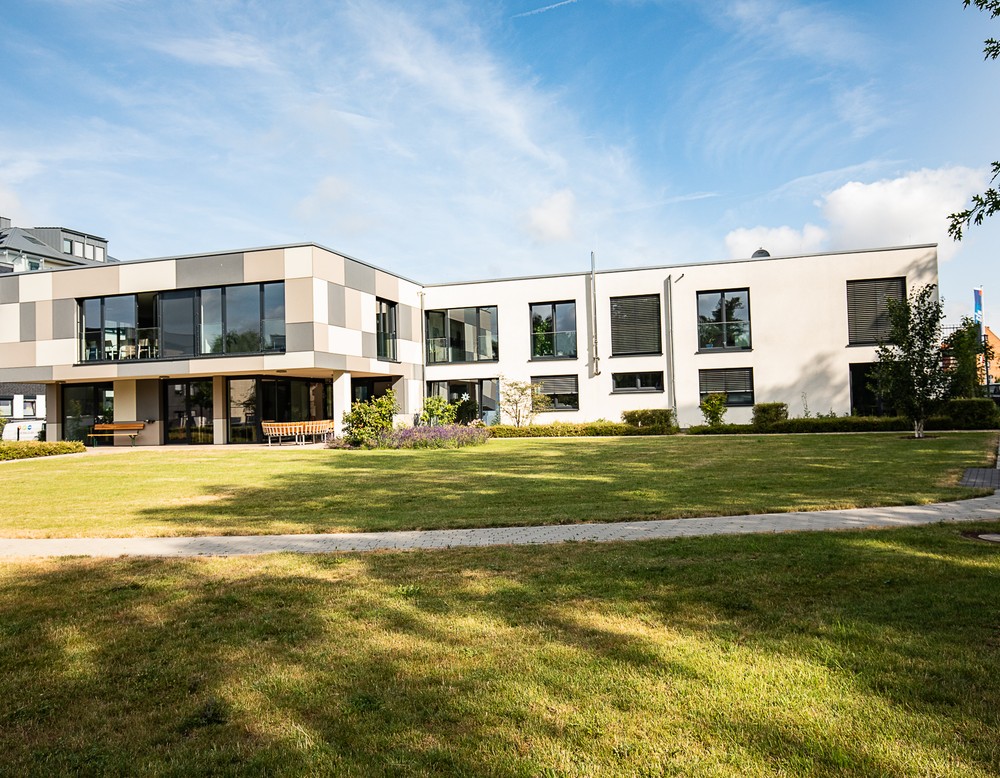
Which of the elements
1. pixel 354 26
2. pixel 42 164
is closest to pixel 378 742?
pixel 354 26

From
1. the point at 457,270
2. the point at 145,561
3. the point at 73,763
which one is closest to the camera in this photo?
the point at 73,763

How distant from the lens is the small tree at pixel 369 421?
2116 centimetres

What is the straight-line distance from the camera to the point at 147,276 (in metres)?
24.0

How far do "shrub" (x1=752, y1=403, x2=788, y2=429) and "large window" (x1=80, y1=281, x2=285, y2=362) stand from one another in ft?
56.4

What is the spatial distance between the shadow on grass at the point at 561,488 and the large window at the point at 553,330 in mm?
12829

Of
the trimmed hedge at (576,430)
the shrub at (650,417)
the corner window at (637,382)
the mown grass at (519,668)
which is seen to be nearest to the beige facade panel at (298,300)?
the trimmed hedge at (576,430)

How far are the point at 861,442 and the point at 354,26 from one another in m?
16.5

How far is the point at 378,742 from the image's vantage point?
106 inches

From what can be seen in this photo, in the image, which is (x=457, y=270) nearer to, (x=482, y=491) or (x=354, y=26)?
(x=354, y=26)

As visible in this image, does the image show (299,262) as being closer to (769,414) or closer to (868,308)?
(769,414)

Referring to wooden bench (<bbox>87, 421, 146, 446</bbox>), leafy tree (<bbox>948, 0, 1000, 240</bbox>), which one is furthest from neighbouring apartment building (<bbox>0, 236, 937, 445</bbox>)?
leafy tree (<bbox>948, 0, 1000, 240</bbox>)

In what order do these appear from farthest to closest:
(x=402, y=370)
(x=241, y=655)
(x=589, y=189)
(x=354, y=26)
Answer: (x=402, y=370) < (x=589, y=189) < (x=354, y=26) < (x=241, y=655)

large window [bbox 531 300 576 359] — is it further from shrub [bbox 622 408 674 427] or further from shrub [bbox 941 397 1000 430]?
shrub [bbox 941 397 1000 430]

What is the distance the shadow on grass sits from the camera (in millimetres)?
7980
